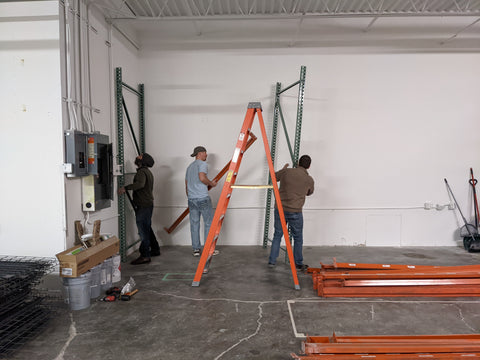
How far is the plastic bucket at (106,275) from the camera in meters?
3.54

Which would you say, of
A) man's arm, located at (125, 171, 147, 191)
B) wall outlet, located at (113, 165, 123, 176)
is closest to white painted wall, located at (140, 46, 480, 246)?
man's arm, located at (125, 171, 147, 191)

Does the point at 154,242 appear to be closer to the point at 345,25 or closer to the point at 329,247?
the point at 329,247

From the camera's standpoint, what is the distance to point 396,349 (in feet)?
7.30

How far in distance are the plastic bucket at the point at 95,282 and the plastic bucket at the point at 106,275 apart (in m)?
0.10

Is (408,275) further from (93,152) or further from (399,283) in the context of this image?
(93,152)

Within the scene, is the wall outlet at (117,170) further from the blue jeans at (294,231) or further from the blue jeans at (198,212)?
the blue jeans at (294,231)

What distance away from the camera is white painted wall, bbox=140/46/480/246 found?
550cm

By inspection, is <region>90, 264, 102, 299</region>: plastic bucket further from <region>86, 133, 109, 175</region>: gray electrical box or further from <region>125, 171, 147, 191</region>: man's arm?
<region>125, 171, 147, 191</region>: man's arm

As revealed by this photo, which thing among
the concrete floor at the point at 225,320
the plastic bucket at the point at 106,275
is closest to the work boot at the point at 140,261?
the concrete floor at the point at 225,320

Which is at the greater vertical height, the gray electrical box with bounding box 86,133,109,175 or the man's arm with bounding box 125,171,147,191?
the gray electrical box with bounding box 86,133,109,175

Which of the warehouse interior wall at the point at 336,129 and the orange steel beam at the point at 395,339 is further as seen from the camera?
the warehouse interior wall at the point at 336,129

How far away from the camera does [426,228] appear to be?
5.66m

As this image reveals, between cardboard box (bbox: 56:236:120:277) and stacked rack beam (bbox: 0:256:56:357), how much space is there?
0.51 ft

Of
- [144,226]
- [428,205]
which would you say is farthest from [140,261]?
[428,205]
